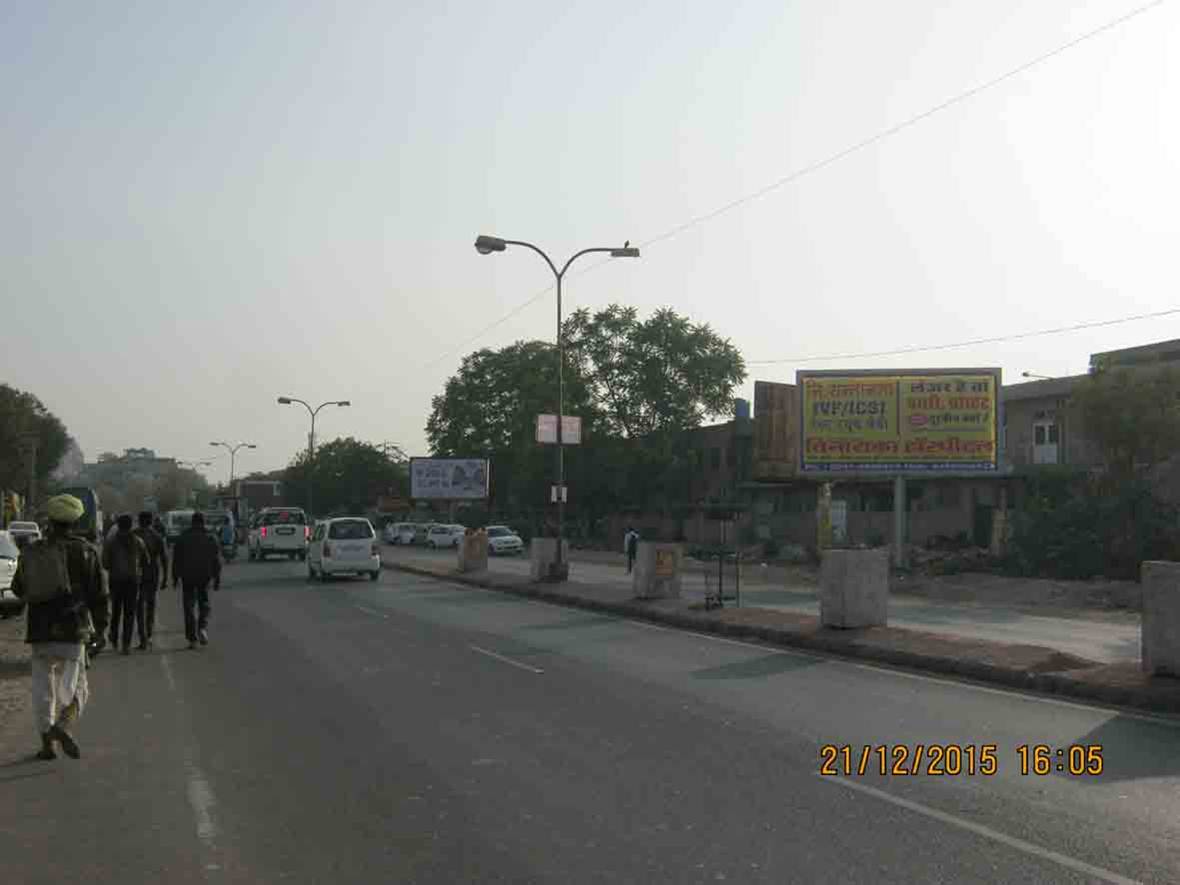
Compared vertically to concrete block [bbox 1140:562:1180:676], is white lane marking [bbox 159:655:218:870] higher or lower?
lower

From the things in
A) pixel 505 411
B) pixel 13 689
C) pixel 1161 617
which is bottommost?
pixel 13 689

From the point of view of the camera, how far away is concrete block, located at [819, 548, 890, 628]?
16031mm

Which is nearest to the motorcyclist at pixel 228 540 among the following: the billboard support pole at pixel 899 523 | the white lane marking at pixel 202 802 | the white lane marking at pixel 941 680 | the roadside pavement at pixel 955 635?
the roadside pavement at pixel 955 635

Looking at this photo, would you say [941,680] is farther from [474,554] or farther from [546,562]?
[474,554]

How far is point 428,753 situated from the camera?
8.98 m

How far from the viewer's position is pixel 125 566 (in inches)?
591

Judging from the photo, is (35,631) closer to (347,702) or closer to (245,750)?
(245,750)

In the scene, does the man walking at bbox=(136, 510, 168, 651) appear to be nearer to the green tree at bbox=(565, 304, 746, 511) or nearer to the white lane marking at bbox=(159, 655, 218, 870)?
the white lane marking at bbox=(159, 655, 218, 870)

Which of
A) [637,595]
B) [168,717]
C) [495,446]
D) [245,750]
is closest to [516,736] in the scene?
[245,750]

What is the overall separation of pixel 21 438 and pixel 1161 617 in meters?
62.6

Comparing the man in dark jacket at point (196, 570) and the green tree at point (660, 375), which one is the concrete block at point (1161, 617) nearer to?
the man in dark jacket at point (196, 570)

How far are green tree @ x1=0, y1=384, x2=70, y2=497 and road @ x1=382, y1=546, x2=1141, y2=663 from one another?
129 ft

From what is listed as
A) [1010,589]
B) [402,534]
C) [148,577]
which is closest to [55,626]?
[148,577]
